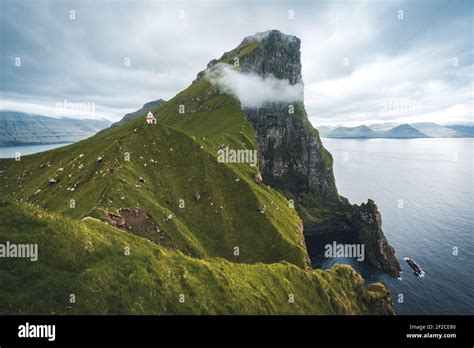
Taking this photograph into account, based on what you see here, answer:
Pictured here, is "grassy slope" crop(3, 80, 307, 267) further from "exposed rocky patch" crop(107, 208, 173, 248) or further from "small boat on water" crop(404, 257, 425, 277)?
"small boat on water" crop(404, 257, 425, 277)

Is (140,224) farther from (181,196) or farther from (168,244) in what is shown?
(181,196)

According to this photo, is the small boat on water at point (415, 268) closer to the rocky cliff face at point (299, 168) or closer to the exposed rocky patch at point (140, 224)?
the rocky cliff face at point (299, 168)

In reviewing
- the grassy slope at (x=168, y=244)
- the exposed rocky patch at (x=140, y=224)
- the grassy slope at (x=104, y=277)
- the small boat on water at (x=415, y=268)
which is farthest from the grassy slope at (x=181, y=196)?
the small boat on water at (x=415, y=268)

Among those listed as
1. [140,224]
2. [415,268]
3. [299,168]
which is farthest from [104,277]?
[299,168]

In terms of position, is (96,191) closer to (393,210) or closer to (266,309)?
(266,309)

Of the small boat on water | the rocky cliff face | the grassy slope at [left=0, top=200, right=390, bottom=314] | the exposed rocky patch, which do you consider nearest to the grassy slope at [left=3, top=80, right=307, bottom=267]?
the exposed rocky patch

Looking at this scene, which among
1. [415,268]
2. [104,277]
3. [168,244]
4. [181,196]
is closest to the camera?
[104,277]

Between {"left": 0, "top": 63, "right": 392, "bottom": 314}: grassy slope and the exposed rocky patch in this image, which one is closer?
{"left": 0, "top": 63, "right": 392, "bottom": 314}: grassy slope

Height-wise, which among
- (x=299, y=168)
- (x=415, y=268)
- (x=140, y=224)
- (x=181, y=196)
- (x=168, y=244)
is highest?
(x=299, y=168)
